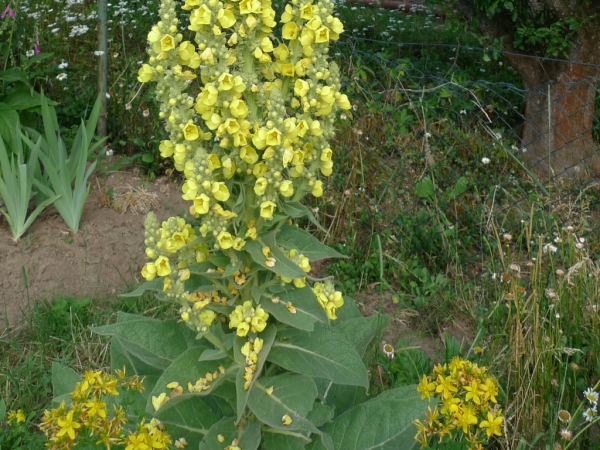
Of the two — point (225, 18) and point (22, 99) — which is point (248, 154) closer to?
point (225, 18)

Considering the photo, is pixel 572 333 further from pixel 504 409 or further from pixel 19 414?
pixel 19 414

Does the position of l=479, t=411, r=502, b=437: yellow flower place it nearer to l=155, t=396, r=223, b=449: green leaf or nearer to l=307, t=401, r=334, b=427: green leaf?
l=307, t=401, r=334, b=427: green leaf

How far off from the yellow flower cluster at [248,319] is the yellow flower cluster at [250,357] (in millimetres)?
39

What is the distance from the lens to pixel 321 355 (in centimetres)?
194

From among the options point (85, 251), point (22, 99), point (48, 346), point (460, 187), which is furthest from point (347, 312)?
point (22, 99)

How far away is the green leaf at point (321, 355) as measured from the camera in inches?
74.7

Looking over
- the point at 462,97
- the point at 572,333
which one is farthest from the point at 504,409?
the point at 462,97

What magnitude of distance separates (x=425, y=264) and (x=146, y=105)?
7.40 ft

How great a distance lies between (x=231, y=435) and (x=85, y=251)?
6.13 ft

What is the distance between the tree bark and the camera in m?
4.43

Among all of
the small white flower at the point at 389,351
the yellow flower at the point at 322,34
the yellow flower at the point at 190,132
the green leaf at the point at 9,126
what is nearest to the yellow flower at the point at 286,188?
the yellow flower at the point at 190,132

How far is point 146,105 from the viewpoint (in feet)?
15.7

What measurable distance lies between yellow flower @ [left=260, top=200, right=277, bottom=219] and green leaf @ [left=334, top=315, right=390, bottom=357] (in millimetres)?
669

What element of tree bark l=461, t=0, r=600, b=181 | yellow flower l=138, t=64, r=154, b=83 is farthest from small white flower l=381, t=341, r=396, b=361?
tree bark l=461, t=0, r=600, b=181
